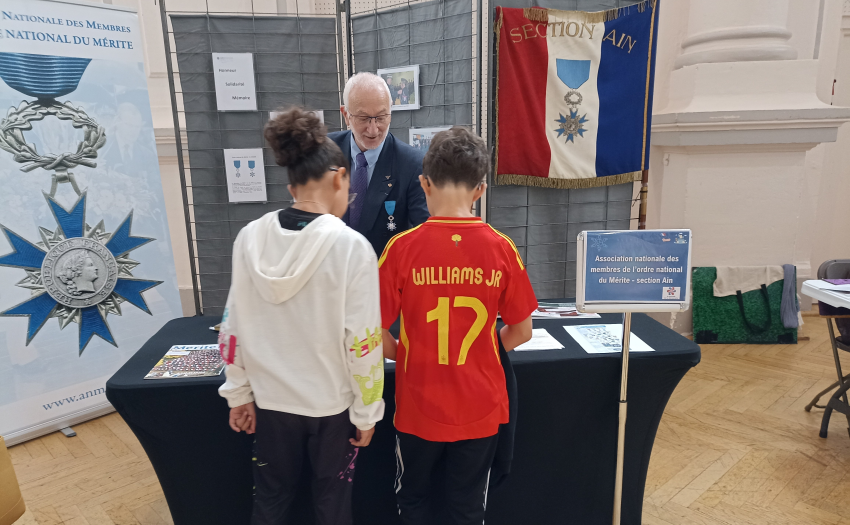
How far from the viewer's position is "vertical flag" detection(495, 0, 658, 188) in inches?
97.6

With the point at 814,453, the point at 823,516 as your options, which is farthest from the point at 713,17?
the point at 823,516

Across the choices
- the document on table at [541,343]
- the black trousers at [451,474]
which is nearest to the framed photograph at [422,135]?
the document on table at [541,343]

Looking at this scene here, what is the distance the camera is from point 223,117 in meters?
2.61

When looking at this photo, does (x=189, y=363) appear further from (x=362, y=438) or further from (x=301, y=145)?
(x=301, y=145)

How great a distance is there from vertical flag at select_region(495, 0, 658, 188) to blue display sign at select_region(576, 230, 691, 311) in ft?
4.02

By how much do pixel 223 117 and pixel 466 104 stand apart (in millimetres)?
1205

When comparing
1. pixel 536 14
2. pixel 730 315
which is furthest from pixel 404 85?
pixel 730 315

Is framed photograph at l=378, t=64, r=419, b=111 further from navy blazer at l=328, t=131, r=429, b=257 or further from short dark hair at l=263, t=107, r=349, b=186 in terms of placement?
short dark hair at l=263, t=107, r=349, b=186

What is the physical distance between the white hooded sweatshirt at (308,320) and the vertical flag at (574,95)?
1.60 m

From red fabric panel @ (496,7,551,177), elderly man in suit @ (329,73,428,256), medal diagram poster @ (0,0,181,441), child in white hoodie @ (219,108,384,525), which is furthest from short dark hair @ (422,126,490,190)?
medal diagram poster @ (0,0,181,441)

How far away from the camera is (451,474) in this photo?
1.37m

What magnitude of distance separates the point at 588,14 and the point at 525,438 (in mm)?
1982

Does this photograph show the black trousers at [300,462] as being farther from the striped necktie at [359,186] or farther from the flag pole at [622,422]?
the striped necktie at [359,186]

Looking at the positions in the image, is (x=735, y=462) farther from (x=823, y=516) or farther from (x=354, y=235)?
(x=354, y=235)
